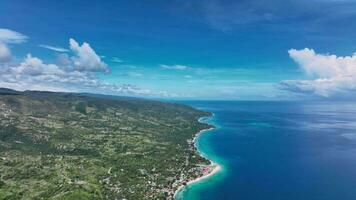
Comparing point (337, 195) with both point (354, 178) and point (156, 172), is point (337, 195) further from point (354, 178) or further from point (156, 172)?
point (156, 172)

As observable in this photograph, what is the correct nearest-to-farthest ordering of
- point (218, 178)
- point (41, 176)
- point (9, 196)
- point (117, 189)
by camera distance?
point (9, 196), point (117, 189), point (41, 176), point (218, 178)

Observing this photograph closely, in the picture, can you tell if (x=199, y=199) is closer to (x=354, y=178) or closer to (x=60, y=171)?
(x=60, y=171)

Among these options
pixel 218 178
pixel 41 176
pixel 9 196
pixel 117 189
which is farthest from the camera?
pixel 218 178

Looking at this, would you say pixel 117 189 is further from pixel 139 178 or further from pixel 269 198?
pixel 269 198

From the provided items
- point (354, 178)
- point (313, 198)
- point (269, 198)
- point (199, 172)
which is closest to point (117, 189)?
point (199, 172)

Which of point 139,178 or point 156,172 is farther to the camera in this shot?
point 156,172

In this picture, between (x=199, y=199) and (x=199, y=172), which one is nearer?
(x=199, y=199)

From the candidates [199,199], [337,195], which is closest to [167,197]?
[199,199]

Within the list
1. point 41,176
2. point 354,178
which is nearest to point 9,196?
point 41,176
